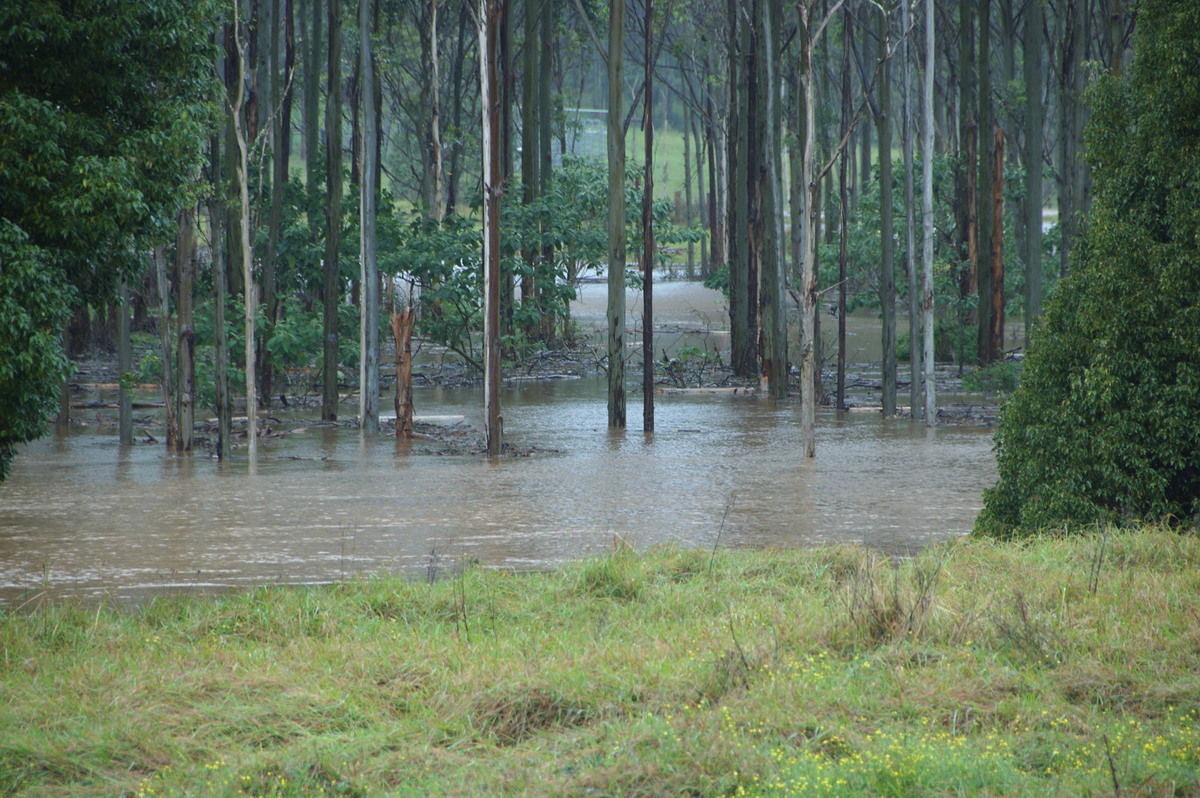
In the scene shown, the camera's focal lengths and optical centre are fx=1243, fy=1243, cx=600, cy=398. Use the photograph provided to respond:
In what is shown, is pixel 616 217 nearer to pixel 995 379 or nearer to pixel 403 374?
pixel 403 374

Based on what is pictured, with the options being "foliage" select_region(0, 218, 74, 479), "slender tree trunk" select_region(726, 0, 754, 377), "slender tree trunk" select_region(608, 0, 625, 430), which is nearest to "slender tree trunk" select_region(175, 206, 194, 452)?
"slender tree trunk" select_region(608, 0, 625, 430)

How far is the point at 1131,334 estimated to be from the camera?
8383mm

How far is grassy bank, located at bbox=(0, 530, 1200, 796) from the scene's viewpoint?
459cm

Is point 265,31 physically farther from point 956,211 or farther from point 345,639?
point 345,639

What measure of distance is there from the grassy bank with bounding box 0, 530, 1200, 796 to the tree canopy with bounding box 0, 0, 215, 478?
1600 mm

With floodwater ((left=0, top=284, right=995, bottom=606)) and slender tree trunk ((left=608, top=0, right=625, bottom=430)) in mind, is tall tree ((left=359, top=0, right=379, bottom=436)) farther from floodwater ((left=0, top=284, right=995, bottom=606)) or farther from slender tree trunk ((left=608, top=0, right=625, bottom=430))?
slender tree trunk ((left=608, top=0, right=625, bottom=430))

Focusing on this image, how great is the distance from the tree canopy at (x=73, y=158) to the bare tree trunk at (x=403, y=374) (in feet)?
30.7

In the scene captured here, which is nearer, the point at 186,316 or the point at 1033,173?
the point at 186,316

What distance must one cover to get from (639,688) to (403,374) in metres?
12.9

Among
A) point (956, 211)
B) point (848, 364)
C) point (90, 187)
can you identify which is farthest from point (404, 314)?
point (956, 211)

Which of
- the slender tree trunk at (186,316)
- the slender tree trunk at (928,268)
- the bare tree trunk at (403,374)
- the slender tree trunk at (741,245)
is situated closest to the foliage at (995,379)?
the slender tree trunk at (928,268)

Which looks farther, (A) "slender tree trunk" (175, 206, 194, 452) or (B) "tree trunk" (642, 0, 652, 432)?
(B) "tree trunk" (642, 0, 652, 432)

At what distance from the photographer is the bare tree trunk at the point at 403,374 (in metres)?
17.8

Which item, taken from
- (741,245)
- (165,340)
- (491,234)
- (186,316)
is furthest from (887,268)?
(165,340)
